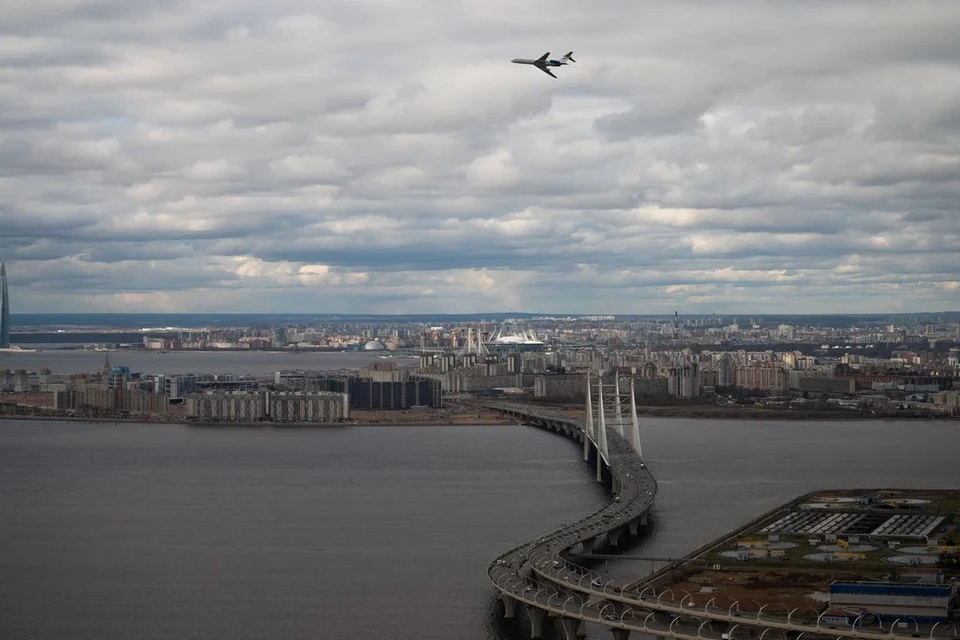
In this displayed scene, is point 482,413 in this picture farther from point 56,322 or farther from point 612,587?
point 56,322

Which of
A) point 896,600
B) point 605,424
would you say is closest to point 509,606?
point 896,600

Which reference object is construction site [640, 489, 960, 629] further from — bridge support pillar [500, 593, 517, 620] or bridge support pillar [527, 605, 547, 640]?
bridge support pillar [500, 593, 517, 620]

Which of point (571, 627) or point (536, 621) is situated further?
point (536, 621)

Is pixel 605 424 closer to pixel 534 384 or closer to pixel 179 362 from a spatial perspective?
pixel 534 384

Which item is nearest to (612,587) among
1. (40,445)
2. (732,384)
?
(40,445)

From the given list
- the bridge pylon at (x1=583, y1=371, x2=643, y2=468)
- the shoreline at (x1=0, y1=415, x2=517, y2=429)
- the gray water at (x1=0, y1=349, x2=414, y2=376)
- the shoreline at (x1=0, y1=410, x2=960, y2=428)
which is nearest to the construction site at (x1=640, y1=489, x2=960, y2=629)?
the bridge pylon at (x1=583, y1=371, x2=643, y2=468)

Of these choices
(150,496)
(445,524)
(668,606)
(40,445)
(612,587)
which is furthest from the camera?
(40,445)
